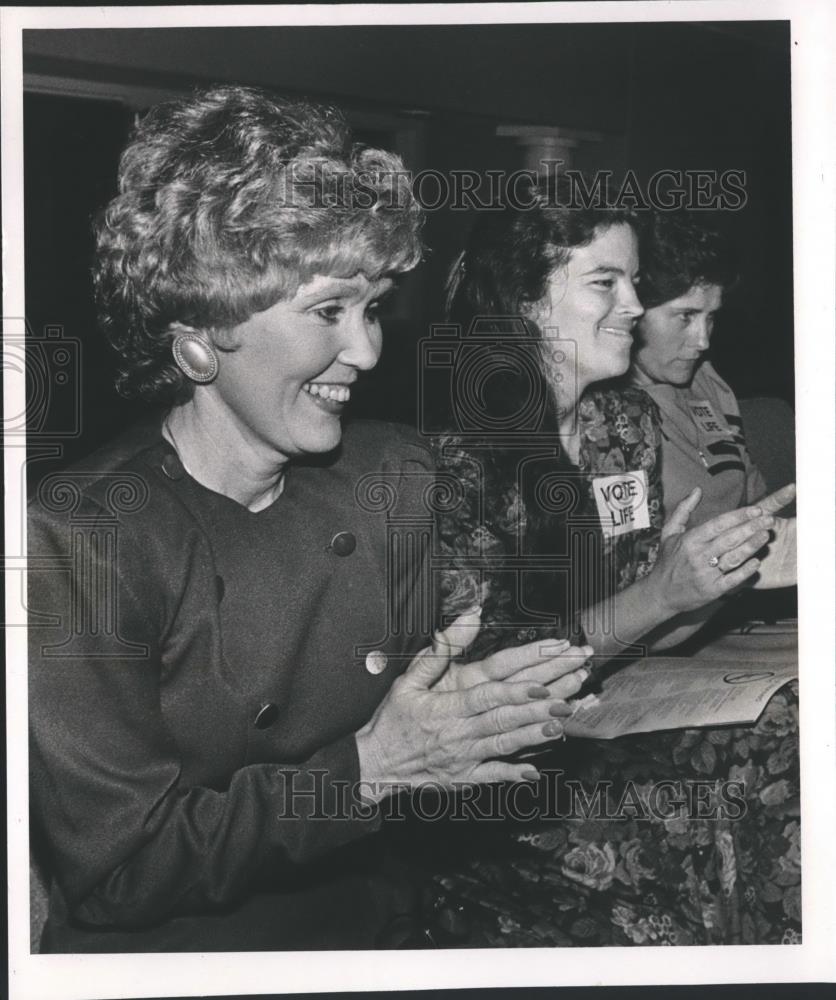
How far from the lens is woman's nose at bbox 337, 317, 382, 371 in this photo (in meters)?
1.96

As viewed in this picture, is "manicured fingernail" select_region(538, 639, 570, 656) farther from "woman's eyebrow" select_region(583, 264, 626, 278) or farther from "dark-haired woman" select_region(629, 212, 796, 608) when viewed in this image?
"woman's eyebrow" select_region(583, 264, 626, 278)

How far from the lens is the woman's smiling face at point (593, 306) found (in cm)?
201

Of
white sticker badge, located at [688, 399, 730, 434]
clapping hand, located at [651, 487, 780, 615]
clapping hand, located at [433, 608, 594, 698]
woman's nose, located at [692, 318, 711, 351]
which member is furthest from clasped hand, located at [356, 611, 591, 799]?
woman's nose, located at [692, 318, 711, 351]

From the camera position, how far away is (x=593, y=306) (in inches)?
79.1

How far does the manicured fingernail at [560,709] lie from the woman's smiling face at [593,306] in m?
0.49

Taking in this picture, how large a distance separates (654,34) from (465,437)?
73 cm

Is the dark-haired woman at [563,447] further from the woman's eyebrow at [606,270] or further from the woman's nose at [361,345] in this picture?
the woman's nose at [361,345]

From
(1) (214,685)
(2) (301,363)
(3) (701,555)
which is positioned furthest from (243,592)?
(3) (701,555)

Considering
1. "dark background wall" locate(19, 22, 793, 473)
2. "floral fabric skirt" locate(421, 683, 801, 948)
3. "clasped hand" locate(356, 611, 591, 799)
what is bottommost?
"floral fabric skirt" locate(421, 683, 801, 948)

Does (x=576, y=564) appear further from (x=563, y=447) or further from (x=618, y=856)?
(x=618, y=856)

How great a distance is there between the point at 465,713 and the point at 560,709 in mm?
154

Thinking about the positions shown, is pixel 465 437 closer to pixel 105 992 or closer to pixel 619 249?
pixel 619 249

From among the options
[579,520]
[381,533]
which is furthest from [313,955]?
[579,520]

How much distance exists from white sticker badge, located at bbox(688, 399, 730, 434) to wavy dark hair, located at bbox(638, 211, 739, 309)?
0.18 m
